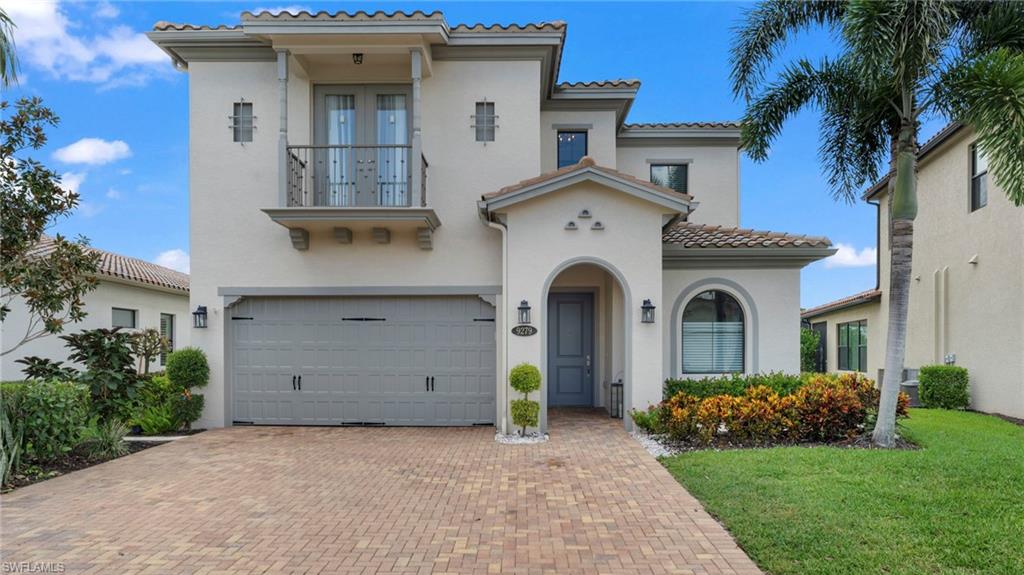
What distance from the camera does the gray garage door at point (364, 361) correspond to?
11.1m

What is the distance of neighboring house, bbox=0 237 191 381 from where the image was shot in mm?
12688

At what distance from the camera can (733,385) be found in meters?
10.5

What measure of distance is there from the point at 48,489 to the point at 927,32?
522 inches

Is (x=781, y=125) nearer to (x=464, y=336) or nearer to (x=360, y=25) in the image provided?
(x=464, y=336)

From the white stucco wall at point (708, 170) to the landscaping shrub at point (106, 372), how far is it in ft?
39.7

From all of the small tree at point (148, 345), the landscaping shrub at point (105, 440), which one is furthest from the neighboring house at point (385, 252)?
the landscaping shrub at point (105, 440)

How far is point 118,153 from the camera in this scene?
15555 mm

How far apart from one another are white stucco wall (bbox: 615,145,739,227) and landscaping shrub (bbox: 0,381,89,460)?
507 inches

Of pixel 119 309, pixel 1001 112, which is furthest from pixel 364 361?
pixel 1001 112

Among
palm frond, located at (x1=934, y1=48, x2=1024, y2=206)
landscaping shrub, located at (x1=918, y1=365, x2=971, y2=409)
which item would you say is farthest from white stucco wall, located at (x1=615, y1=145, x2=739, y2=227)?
palm frond, located at (x1=934, y1=48, x2=1024, y2=206)

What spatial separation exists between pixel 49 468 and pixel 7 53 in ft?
19.2

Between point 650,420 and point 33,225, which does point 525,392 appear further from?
point 33,225

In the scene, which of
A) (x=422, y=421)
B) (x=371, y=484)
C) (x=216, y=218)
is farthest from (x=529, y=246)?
(x=216, y=218)

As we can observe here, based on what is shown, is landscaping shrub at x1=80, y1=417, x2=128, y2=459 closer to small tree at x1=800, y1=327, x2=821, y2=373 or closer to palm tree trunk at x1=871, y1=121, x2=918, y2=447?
palm tree trunk at x1=871, y1=121, x2=918, y2=447
